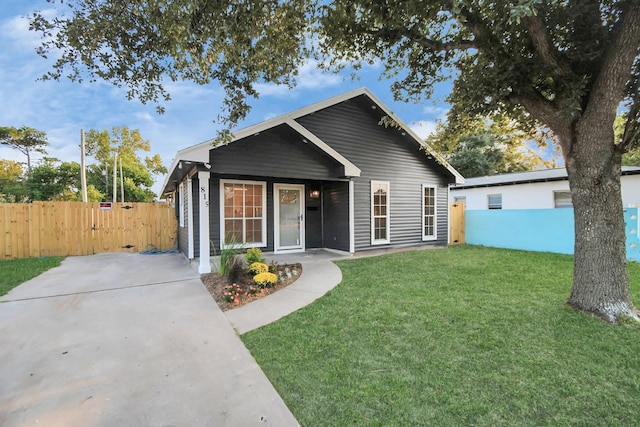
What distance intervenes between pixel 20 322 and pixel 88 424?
9.75 ft

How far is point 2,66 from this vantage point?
7879mm

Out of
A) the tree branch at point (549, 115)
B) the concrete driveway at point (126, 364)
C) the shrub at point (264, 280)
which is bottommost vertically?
the concrete driveway at point (126, 364)

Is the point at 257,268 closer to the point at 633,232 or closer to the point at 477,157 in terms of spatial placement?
the point at 633,232

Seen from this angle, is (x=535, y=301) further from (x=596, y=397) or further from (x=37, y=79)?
(x=37, y=79)

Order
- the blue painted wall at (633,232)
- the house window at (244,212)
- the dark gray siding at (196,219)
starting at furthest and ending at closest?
the house window at (244,212)
the dark gray siding at (196,219)
the blue painted wall at (633,232)

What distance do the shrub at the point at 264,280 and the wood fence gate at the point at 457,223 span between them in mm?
8926

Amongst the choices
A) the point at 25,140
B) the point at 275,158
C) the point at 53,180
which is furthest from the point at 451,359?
the point at 25,140

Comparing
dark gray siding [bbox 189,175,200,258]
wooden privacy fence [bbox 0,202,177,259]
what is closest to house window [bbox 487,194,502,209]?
dark gray siding [bbox 189,175,200,258]

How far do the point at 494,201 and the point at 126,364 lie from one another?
15853 millimetres

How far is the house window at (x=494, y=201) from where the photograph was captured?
553 inches

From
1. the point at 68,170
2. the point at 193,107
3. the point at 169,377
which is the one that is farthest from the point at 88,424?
the point at 68,170

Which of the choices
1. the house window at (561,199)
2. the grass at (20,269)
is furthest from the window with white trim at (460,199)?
the grass at (20,269)

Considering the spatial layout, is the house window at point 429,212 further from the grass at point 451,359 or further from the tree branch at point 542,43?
the tree branch at point 542,43

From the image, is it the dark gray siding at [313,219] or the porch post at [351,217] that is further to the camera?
the dark gray siding at [313,219]
